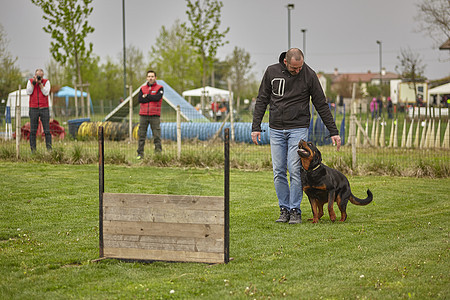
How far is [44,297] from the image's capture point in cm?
437

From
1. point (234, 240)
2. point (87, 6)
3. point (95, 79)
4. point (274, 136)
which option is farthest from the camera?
point (95, 79)

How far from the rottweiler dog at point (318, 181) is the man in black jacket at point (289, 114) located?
185 mm

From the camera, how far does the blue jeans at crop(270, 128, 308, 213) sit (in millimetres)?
7160

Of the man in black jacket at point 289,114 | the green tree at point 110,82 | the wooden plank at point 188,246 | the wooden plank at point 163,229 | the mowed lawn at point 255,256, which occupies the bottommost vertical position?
the mowed lawn at point 255,256

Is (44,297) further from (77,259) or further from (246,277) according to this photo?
(246,277)

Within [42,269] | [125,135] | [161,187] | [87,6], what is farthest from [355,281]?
[87,6]

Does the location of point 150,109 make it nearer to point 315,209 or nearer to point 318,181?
point 315,209

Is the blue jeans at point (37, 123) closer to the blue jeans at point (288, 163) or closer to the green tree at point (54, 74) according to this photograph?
the blue jeans at point (288, 163)

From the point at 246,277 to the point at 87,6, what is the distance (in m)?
27.8

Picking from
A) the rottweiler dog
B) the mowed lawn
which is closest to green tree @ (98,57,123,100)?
the mowed lawn

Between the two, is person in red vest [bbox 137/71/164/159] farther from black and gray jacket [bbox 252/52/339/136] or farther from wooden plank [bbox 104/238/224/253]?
wooden plank [bbox 104/238/224/253]

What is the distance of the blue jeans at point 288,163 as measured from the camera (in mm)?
7160

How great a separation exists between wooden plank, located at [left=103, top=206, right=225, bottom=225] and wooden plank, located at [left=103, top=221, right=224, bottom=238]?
4 cm

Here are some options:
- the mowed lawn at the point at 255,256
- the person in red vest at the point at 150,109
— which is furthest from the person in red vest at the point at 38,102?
the mowed lawn at the point at 255,256
